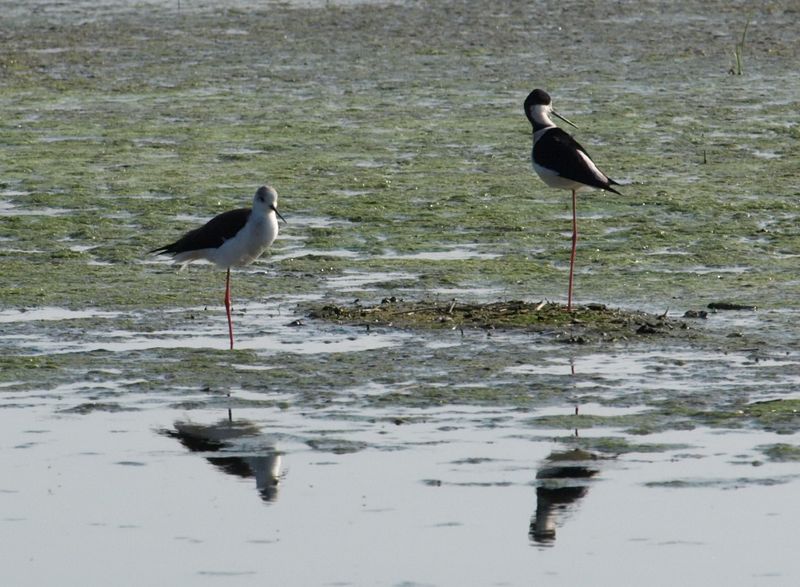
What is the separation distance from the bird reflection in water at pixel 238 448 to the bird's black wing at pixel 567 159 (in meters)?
4.24

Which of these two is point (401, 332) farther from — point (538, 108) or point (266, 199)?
point (538, 108)

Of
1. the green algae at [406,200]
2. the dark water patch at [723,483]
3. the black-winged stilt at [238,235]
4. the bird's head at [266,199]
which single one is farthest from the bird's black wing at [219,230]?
the dark water patch at [723,483]

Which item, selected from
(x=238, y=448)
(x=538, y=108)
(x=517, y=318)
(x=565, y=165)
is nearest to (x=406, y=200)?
(x=538, y=108)

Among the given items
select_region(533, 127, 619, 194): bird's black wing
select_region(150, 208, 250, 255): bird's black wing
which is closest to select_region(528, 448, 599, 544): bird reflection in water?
select_region(150, 208, 250, 255): bird's black wing

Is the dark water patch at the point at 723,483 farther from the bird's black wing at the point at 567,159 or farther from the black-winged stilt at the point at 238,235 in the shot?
the bird's black wing at the point at 567,159

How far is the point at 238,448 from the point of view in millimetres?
7883

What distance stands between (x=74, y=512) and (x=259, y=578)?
111cm

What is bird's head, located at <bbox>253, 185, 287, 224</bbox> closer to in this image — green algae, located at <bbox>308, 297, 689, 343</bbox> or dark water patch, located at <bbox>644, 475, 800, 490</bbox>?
green algae, located at <bbox>308, 297, 689, 343</bbox>

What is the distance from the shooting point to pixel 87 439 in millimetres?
8039

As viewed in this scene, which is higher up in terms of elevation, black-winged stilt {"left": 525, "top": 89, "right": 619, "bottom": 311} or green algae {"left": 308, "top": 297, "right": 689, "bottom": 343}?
black-winged stilt {"left": 525, "top": 89, "right": 619, "bottom": 311}

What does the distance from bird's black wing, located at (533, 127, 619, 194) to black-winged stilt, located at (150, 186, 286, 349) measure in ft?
7.22

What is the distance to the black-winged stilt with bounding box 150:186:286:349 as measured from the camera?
10.6m

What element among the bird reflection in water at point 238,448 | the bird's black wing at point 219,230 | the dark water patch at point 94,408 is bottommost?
the dark water patch at point 94,408

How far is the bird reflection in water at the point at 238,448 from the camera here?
7441 mm
